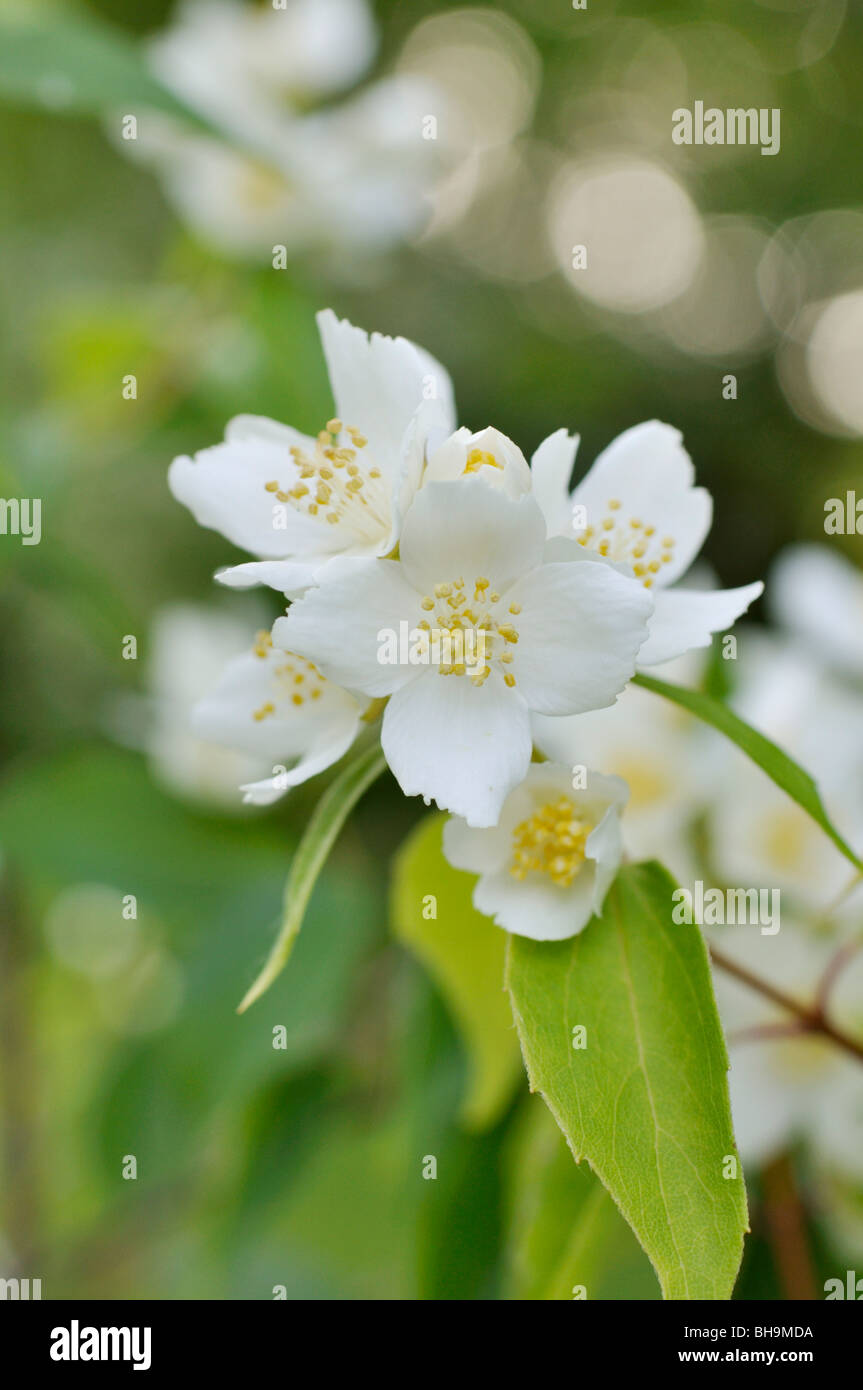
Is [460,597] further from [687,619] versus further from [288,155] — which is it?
[288,155]

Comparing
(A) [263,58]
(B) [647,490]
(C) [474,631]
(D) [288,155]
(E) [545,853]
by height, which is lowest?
(E) [545,853]

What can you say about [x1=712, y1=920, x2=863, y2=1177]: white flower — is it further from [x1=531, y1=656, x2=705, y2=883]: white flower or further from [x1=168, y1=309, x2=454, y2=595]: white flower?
[x1=168, y1=309, x2=454, y2=595]: white flower

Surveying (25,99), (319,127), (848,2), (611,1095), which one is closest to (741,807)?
(611,1095)

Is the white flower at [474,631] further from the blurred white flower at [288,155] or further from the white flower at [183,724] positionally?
the blurred white flower at [288,155]

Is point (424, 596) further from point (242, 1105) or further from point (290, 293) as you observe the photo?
point (290, 293)

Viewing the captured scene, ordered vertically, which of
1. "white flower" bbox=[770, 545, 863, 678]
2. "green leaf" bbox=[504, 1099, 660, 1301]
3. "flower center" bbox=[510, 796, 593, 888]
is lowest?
"green leaf" bbox=[504, 1099, 660, 1301]

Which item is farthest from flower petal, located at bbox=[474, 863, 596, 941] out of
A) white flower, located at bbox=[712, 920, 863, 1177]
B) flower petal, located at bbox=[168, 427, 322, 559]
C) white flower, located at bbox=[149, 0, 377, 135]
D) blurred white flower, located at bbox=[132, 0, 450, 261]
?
white flower, located at bbox=[149, 0, 377, 135]

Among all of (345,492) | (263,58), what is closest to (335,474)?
(345,492)
